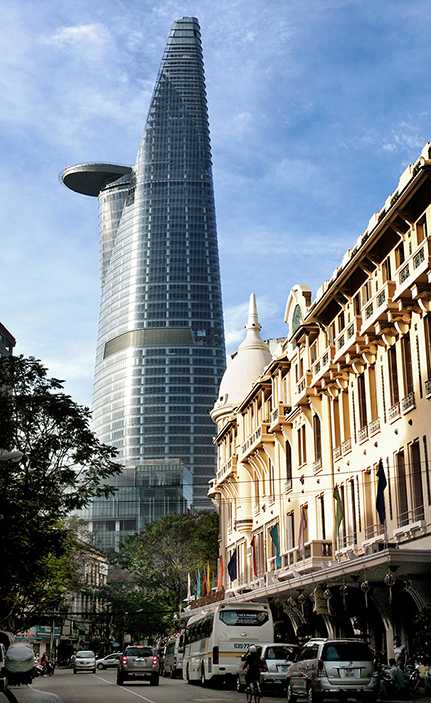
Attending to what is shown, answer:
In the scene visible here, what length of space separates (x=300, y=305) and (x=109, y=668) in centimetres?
4734

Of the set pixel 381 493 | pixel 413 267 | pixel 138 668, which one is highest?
pixel 413 267

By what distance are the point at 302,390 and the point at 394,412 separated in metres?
12.4

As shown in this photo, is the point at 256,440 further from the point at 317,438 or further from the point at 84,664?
the point at 84,664

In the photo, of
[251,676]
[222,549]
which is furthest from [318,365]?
[222,549]

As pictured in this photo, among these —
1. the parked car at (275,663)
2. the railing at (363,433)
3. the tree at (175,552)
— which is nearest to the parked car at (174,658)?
the railing at (363,433)

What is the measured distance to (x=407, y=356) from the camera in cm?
3591

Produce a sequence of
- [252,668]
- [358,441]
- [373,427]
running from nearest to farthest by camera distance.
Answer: [252,668] → [373,427] → [358,441]

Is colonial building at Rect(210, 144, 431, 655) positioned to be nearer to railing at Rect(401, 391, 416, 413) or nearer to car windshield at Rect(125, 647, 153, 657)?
railing at Rect(401, 391, 416, 413)

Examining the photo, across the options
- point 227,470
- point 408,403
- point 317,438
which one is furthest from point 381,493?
point 227,470

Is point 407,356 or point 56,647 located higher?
point 407,356

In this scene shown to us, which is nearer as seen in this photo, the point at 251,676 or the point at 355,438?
the point at 251,676

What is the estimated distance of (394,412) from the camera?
3634cm

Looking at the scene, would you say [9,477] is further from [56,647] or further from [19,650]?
[56,647]

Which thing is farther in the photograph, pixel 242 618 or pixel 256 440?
pixel 256 440
